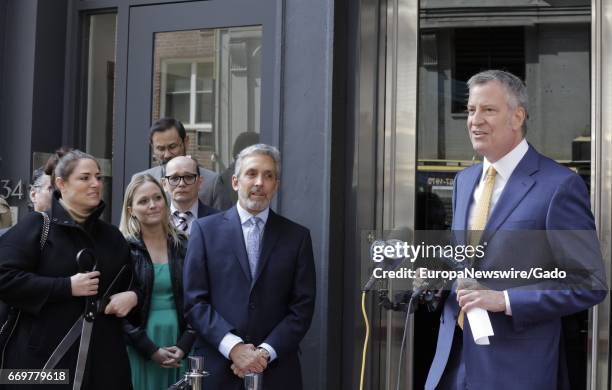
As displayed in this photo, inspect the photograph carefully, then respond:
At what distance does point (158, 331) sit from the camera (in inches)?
181

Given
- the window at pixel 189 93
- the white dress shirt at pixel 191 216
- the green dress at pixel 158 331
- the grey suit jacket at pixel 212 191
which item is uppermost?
the window at pixel 189 93

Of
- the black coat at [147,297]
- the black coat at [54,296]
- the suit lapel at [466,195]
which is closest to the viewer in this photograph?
the suit lapel at [466,195]

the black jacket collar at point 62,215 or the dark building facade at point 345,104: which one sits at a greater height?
the dark building facade at point 345,104

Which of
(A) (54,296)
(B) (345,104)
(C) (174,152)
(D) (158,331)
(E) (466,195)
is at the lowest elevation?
(D) (158,331)

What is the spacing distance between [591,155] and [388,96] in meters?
1.31

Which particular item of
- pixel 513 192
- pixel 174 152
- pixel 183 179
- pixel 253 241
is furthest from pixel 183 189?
pixel 513 192

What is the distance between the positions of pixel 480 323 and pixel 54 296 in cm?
196

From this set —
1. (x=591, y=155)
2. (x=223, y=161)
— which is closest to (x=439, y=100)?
(x=591, y=155)

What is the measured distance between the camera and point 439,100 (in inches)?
212

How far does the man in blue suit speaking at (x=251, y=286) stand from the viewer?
4.19 m

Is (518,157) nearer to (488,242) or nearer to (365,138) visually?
(488,242)

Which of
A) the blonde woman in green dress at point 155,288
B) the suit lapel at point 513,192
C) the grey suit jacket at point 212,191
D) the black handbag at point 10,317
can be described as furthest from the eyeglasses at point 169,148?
the suit lapel at point 513,192

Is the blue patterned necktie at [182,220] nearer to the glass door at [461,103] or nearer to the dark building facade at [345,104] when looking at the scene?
the dark building facade at [345,104]

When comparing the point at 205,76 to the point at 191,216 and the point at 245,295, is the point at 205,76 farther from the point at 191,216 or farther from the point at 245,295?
the point at 245,295
